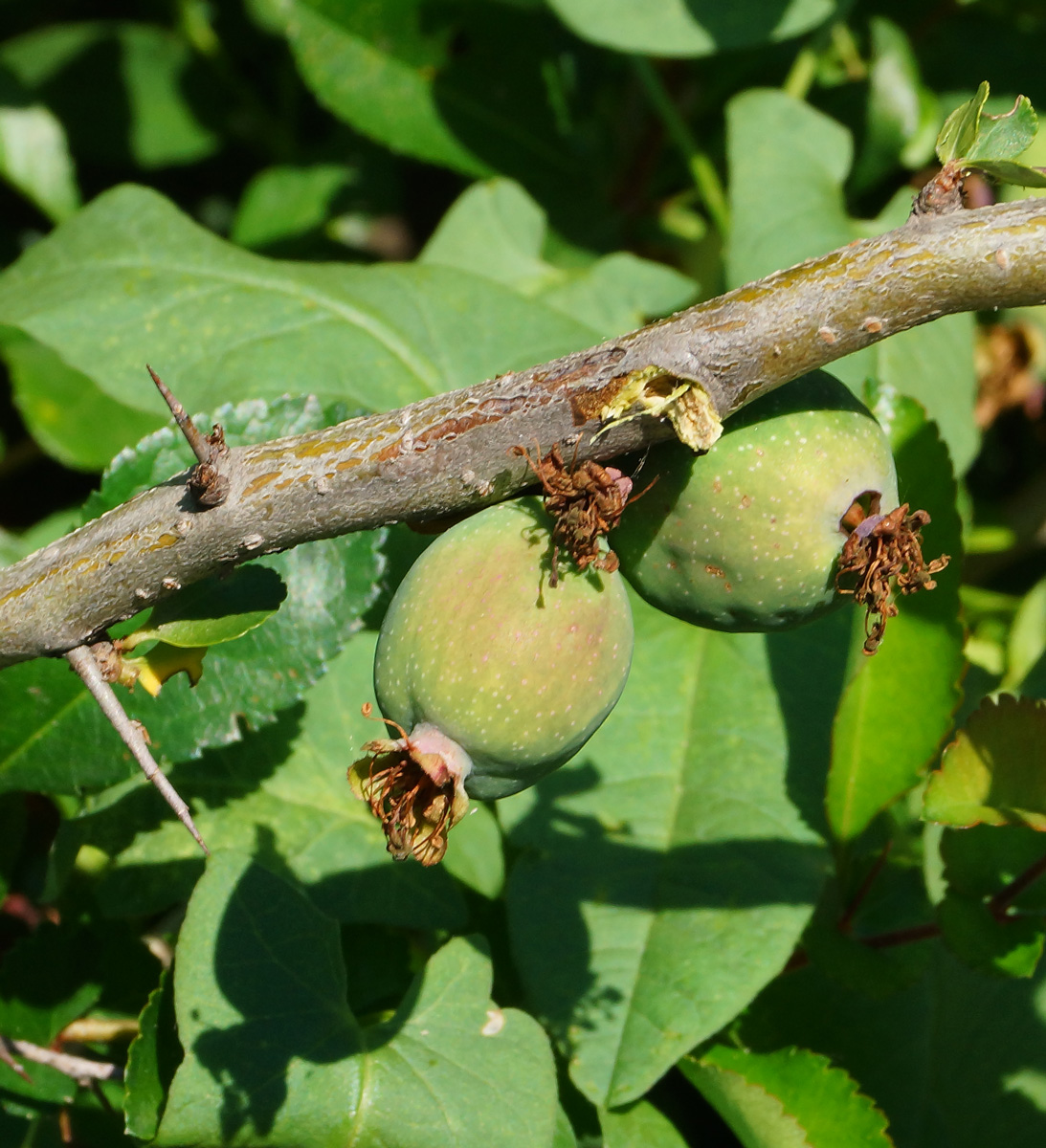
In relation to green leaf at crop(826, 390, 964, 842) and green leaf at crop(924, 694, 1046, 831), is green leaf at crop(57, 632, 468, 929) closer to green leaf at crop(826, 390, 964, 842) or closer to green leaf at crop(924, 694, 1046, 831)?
green leaf at crop(826, 390, 964, 842)

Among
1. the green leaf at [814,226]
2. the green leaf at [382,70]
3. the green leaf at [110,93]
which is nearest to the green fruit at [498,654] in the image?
the green leaf at [814,226]

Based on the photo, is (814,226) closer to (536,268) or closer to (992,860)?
(536,268)

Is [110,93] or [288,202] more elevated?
[110,93]

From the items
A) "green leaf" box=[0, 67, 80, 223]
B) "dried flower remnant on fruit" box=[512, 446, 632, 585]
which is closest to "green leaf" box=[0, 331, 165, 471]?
"green leaf" box=[0, 67, 80, 223]

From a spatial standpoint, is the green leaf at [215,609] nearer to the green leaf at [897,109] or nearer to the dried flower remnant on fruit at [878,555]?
the dried flower remnant on fruit at [878,555]

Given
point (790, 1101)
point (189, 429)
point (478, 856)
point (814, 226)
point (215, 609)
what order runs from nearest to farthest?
1. point (189, 429)
2. point (215, 609)
3. point (790, 1101)
4. point (478, 856)
5. point (814, 226)

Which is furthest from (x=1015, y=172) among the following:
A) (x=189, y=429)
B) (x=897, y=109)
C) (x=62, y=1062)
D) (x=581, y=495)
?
(x=897, y=109)
